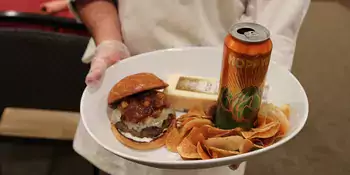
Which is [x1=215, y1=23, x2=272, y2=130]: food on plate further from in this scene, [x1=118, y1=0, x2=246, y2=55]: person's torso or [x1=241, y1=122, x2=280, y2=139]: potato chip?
[x1=118, y1=0, x2=246, y2=55]: person's torso

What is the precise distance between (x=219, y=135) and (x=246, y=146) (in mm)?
58

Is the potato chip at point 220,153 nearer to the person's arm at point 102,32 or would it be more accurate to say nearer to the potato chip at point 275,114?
the potato chip at point 275,114

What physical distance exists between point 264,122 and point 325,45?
2018 mm

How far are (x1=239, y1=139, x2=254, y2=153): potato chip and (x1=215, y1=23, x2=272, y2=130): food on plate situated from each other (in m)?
0.05

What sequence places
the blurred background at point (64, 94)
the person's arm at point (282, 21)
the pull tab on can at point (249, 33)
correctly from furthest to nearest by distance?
the blurred background at point (64, 94) < the person's arm at point (282, 21) < the pull tab on can at point (249, 33)

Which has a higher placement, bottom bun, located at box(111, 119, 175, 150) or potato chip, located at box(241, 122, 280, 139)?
potato chip, located at box(241, 122, 280, 139)

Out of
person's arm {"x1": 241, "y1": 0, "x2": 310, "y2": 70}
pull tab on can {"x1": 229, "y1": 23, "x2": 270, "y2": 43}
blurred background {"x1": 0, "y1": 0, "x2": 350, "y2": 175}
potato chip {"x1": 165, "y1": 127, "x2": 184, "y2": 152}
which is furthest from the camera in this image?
blurred background {"x1": 0, "y1": 0, "x2": 350, "y2": 175}

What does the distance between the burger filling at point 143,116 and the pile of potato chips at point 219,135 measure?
2cm

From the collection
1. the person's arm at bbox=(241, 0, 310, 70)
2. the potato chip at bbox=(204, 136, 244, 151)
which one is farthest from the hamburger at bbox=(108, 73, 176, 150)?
the person's arm at bbox=(241, 0, 310, 70)

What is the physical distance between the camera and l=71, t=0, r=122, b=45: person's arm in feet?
3.03

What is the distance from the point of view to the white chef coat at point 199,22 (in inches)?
33.9

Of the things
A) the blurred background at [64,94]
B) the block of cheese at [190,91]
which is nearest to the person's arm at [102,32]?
the block of cheese at [190,91]

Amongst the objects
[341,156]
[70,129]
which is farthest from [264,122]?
[341,156]

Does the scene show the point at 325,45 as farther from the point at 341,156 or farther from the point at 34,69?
the point at 34,69
